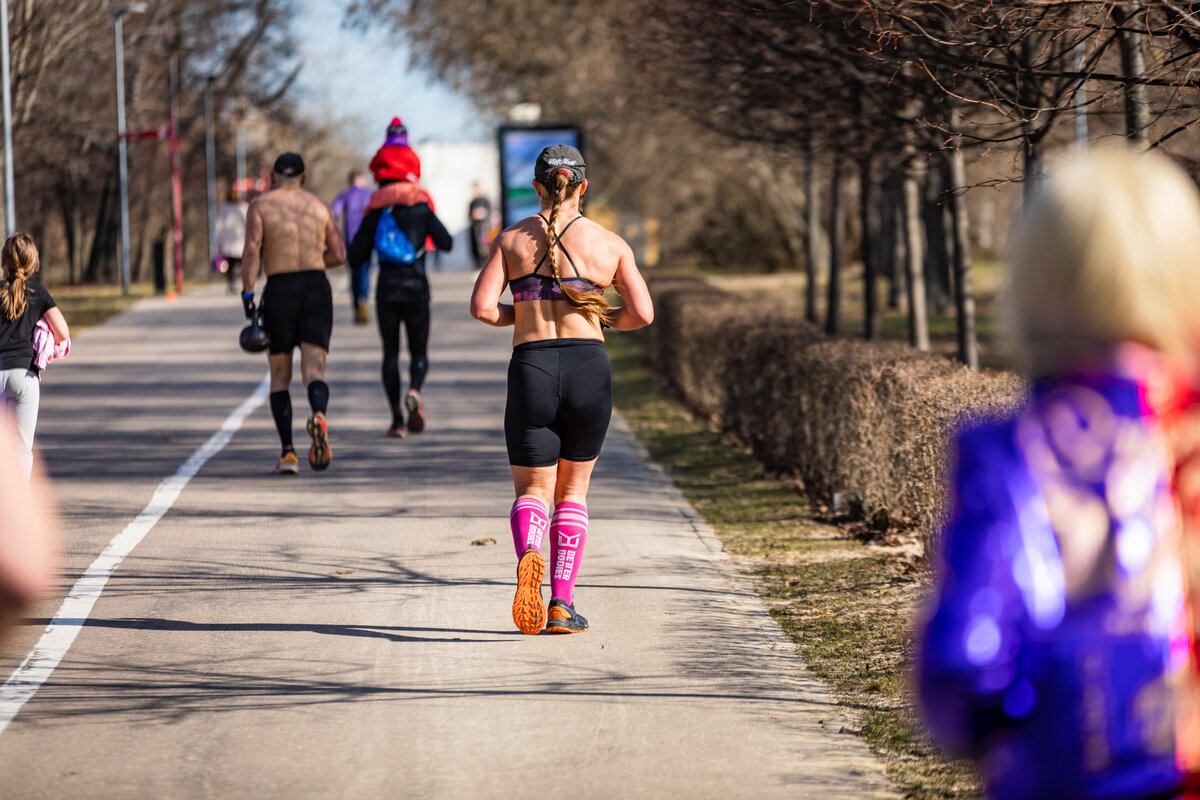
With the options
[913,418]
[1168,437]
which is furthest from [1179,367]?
[913,418]

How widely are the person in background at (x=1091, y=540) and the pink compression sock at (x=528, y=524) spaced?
3.98 metres

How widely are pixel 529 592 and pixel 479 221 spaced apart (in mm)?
28408

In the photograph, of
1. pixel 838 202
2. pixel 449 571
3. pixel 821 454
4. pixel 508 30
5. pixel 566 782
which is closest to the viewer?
pixel 566 782

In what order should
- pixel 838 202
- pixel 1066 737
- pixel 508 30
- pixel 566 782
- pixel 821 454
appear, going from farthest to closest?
pixel 508 30 < pixel 838 202 < pixel 821 454 < pixel 566 782 < pixel 1066 737

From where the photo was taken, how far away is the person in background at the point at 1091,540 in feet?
6.35

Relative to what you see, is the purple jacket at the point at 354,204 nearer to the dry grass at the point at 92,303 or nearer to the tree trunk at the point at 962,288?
the tree trunk at the point at 962,288

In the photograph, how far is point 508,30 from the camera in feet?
88.6

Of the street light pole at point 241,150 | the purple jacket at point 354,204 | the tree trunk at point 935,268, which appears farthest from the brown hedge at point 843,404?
the street light pole at point 241,150

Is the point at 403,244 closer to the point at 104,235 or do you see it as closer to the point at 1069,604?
the point at 1069,604

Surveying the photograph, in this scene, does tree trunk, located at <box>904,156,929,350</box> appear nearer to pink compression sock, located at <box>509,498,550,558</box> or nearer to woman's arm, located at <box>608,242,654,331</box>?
woman's arm, located at <box>608,242,654,331</box>

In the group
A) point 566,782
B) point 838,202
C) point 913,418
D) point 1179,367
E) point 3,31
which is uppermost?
point 3,31

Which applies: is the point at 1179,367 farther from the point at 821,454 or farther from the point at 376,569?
the point at 821,454

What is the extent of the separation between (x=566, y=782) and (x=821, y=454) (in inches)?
205

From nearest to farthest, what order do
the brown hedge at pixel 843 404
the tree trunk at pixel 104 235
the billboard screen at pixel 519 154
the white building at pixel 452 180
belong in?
the brown hedge at pixel 843 404 → the billboard screen at pixel 519 154 → the tree trunk at pixel 104 235 → the white building at pixel 452 180
